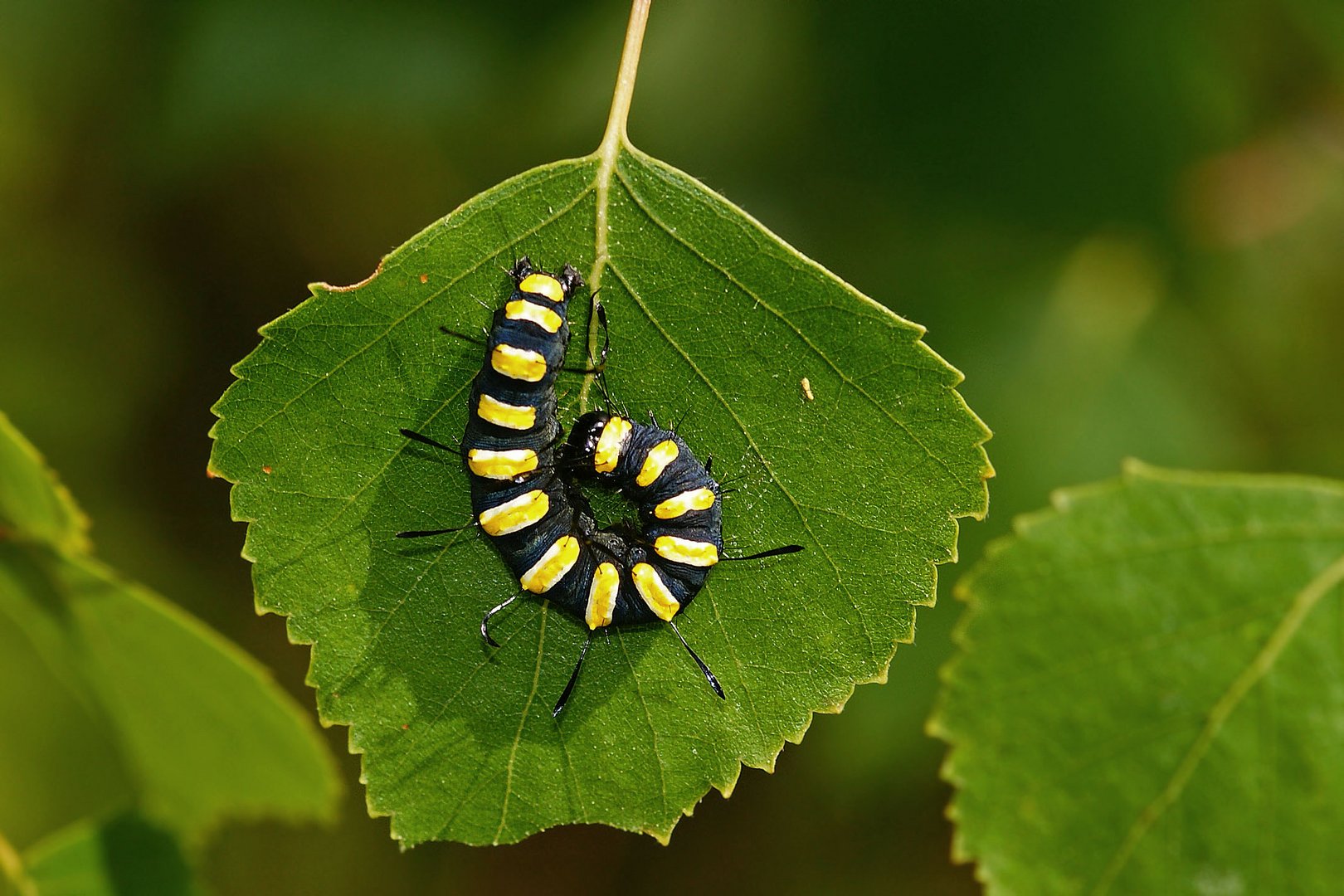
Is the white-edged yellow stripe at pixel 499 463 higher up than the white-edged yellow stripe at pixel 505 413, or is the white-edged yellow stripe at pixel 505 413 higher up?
the white-edged yellow stripe at pixel 505 413

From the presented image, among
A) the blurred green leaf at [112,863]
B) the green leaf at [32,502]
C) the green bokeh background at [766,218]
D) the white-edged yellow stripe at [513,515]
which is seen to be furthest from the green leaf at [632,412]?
the green bokeh background at [766,218]

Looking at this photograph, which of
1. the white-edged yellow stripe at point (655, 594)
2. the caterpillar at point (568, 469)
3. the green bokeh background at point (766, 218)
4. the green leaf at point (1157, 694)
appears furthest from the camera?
the green bokeh background at point (766, 218)

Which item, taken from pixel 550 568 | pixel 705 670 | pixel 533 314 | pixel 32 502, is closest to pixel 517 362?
pixel 533 314

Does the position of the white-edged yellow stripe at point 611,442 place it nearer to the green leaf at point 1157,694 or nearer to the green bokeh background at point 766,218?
the green leaf at point 1157,694

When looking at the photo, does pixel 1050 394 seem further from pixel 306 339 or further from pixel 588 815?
pixel 306 339

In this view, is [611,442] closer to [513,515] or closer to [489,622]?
[513,515]

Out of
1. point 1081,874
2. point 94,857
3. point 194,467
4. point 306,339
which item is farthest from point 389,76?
point 1081,874

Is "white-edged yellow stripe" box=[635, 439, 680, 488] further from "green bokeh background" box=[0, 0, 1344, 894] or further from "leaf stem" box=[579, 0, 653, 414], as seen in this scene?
"green bokeh background" box=[0, 0, 1344, 894]
